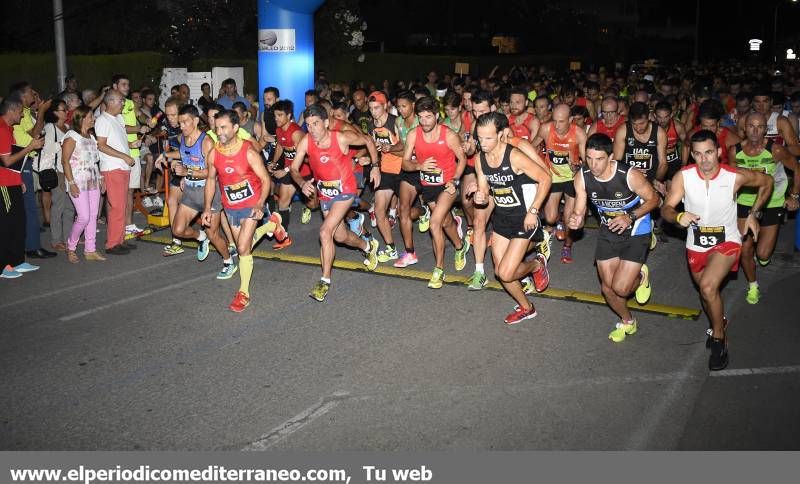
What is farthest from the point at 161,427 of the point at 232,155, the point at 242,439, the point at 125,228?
the point at 125,228

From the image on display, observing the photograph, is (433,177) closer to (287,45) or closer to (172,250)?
(172,250)

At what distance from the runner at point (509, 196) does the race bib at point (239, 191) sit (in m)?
2.30

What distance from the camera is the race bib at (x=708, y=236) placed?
662 centimetres

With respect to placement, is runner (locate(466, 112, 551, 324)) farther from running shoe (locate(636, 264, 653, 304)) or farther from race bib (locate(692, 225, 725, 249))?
race bib (locate(692, 225, 725, 249))

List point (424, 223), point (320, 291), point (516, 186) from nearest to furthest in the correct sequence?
point (516, 186) < point (320, 291) < point (424, 223)

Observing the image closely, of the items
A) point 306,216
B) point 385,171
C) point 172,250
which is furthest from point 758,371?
point 306,216

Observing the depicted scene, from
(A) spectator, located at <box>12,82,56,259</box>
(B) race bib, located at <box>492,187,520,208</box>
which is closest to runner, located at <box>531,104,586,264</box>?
(B) race bib, located at <box>492,187,520,208</box>

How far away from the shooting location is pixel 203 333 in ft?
24.8

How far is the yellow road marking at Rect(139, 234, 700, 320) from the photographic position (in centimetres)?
818

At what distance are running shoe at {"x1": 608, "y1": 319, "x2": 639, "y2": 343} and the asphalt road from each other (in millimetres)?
68

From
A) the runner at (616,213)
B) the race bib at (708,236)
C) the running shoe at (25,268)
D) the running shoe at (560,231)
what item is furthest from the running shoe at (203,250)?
the race bib at (708,236)

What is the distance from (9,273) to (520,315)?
5.76 metres

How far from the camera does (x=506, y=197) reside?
7.57 m

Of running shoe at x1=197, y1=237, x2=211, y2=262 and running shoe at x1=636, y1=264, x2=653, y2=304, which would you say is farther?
running shoe at x1=197, y1=237, x2=211, y2=262
